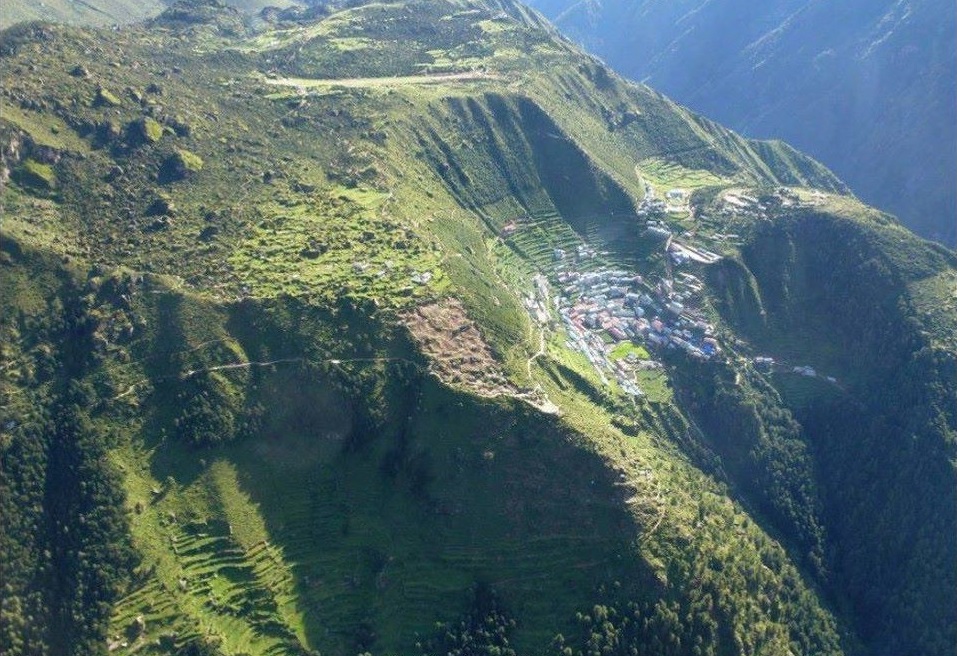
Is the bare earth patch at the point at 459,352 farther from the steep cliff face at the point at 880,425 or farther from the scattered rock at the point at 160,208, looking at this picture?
the steep cliff face at the point at 880,425

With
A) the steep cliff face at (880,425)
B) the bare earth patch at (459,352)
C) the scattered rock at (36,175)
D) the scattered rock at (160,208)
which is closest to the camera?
the bare earth patch at (459,352)

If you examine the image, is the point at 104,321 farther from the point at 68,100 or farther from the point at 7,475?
the point at 68,100

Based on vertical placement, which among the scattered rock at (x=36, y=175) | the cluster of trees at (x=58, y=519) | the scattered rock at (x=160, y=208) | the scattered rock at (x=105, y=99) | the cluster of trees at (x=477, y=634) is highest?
the scattered rock at (x=105, y=99)

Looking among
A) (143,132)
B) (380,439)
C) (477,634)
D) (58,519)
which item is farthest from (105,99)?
(477,634)

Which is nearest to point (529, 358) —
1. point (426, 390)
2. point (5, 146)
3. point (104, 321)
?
point (426, 390)

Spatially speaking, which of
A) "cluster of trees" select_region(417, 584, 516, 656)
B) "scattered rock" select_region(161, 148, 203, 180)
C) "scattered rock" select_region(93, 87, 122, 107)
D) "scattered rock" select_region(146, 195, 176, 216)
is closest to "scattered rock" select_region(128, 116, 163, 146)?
"scattered rock" select_region(161, 148, 203, 180)

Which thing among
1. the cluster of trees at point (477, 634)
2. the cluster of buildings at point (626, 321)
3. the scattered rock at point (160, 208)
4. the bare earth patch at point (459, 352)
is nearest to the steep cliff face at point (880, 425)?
the cluster of buildings at point (626, 321)
